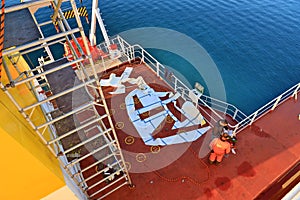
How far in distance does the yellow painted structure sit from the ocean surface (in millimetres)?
13576

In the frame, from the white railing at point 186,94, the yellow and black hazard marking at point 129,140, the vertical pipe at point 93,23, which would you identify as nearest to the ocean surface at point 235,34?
the white railing at point 186,94

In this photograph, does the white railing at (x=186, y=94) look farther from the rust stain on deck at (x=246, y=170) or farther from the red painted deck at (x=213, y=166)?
the rust stain on deck at (x=246, y=170)

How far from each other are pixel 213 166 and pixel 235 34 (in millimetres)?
17332

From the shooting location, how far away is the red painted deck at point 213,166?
7.77 meters

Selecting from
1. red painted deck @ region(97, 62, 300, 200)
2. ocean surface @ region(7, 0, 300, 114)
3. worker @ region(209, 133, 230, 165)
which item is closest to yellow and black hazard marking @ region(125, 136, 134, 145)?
red painted deck @ region(97, 62, 300, 200)

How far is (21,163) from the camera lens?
416cm

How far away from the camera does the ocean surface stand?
17062 mm

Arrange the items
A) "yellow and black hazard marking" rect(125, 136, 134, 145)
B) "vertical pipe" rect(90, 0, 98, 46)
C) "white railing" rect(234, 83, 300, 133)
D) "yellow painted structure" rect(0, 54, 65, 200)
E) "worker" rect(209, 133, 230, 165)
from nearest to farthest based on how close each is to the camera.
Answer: "yellow painted structure" rect(0, 54, 65, 200) → "worker" rect(209, 133, 230, 165) → "white railing" rect(234, 83, 300, 133) → "yellow and black hazard marking" rect(125, 136, 134, 145) → "vertical pipe" rect(90, 0, 98, 46)

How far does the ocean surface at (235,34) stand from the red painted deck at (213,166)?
6141 millimetres

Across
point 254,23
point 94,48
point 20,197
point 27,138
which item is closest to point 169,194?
point 20,197

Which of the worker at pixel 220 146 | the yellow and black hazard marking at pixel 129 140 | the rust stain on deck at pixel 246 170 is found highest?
the worker at pixel 220 146

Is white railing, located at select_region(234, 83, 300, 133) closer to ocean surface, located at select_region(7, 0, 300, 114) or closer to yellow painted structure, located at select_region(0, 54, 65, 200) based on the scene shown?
ocean surface, located at select_region(7, 0, 300, 114)

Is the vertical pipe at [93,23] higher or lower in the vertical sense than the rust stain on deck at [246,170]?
higher

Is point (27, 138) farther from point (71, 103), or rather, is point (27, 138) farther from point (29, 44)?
point (29, 44)
